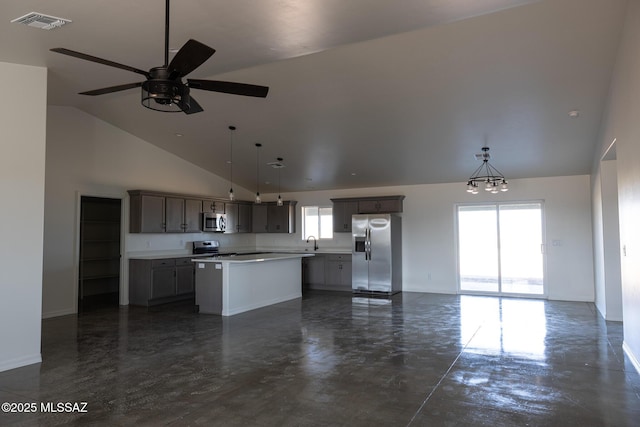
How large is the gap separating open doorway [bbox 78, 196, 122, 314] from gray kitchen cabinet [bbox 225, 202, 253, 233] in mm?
2311

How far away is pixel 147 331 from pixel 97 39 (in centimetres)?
367

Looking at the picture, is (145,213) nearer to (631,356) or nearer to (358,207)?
(358,207)

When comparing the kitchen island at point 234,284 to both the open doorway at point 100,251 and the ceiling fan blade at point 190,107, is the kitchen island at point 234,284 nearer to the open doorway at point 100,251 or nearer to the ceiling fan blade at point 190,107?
the open doorway at point 100,251

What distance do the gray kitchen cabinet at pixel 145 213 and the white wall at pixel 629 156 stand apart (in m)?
7.09

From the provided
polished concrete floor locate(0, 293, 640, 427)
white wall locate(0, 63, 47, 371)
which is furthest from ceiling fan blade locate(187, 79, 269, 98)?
white wall locate(0, 63, 47, 371)

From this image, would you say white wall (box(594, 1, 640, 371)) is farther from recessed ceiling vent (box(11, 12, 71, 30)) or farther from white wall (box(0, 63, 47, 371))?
white wall (box(0, 63, 47, 371))

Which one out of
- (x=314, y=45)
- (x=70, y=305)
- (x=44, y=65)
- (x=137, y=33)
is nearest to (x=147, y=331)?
(x=70, y=305)

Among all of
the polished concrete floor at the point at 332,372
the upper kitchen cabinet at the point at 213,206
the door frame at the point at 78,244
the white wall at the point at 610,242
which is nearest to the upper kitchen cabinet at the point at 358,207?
the upper kitchen cabinet at the point at 213,206

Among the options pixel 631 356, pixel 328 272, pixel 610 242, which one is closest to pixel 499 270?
pixel 610 242

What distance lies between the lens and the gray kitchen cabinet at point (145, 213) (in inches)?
299

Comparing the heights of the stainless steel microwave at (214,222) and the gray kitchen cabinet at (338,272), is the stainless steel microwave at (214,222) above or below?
above

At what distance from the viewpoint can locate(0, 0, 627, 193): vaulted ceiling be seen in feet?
10.5

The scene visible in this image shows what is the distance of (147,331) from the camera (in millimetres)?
5570

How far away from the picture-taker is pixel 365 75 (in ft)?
16.4
